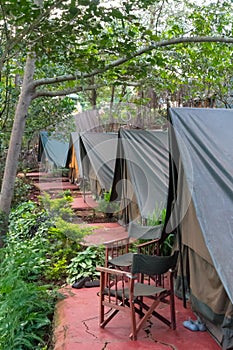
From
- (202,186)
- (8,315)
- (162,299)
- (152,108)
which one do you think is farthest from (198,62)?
(152,108)

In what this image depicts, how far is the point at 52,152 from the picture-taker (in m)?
13.9

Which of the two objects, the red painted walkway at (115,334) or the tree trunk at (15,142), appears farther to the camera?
the tree trunk at (15,142)

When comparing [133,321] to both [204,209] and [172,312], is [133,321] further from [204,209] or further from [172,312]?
[204,209]

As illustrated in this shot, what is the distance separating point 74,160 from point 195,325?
929 cm

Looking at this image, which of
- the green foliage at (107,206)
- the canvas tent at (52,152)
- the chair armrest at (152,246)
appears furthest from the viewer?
the canvas tent at (52,152)

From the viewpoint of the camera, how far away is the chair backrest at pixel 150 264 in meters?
3.02

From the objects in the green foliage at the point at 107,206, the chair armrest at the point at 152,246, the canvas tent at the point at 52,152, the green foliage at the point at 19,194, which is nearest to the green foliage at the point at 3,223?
the chair armrest at the point at 152,246

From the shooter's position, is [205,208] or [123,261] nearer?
[205,208]

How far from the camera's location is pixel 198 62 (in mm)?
5852

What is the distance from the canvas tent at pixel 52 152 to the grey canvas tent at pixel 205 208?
9.19 meters

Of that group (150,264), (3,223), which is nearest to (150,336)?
(150,264)

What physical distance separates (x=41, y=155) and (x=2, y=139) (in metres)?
6.99

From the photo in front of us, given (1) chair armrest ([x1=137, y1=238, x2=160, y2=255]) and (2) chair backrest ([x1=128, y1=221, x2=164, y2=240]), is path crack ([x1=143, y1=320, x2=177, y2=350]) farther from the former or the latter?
(2) chair backrest ([x1=128, y1=221, x2=164, y2=240])

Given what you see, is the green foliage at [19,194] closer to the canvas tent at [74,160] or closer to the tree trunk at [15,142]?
the canvas tent at [74,160]
